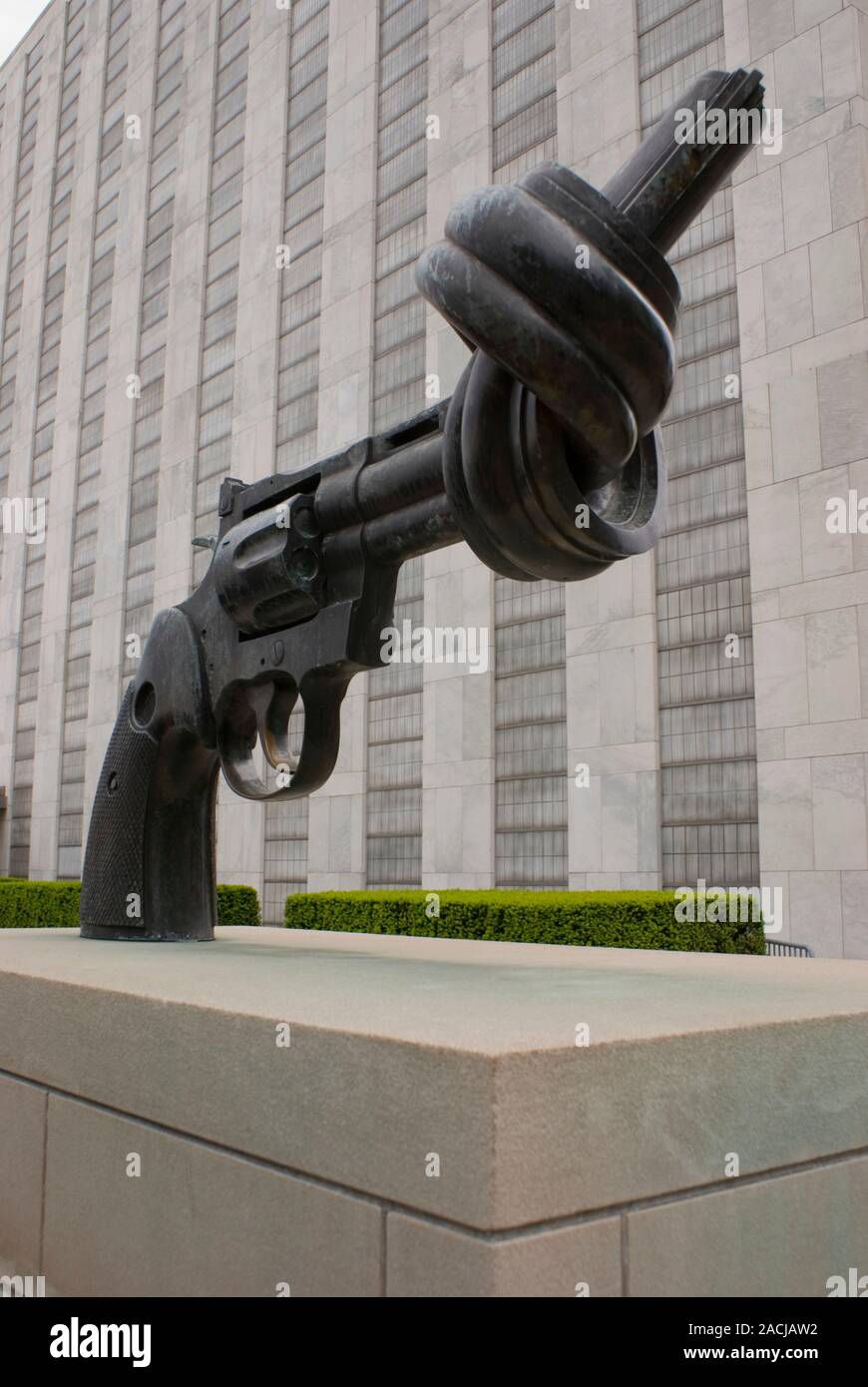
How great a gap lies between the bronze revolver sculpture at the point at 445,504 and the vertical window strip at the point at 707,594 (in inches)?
347

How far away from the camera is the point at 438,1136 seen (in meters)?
1.57

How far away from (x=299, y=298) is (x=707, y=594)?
10683mm

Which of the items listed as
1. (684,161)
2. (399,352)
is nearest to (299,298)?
(399,352)

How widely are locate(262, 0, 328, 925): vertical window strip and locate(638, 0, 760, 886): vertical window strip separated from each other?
6971mm

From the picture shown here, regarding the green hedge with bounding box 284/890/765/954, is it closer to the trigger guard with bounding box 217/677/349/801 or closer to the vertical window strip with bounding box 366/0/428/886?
the vertical window strip with bounding box 366/0/428/886

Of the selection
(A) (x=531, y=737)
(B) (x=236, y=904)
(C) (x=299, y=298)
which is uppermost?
(C) (x=299, y=298)

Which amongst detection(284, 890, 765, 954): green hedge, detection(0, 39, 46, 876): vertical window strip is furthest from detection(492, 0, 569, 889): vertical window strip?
detection(0, 39, 46, 876): vertical window strip

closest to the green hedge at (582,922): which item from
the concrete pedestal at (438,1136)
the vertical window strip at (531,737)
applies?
the vertical window strip at (531,737)

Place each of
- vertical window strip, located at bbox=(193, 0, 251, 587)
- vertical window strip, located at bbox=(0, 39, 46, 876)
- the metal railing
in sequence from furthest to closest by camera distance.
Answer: vertical window strip, located at bbox=(0, 39, 46, 876)
vertical window strip, located at bbox=(193, 0, 251, 587)
the metal railing

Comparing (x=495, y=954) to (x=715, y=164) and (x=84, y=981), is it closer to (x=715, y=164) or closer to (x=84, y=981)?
(x=84, y=981)

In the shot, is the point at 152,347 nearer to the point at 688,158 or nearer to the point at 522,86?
A: the point at 522,86

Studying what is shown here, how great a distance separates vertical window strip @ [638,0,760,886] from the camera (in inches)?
484

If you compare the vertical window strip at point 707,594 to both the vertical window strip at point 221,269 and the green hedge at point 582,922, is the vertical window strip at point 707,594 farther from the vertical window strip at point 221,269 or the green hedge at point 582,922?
the vertical window strip at point 221,269
